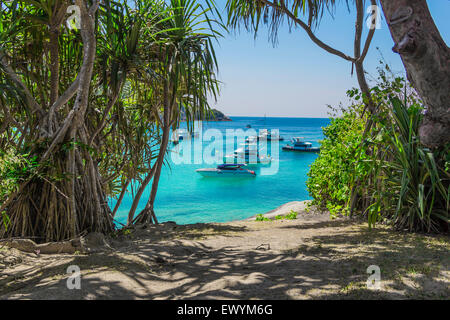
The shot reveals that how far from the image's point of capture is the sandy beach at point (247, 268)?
1859mm

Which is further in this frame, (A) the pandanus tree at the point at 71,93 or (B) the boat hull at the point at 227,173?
(B) the boat hull at the point at 227,173

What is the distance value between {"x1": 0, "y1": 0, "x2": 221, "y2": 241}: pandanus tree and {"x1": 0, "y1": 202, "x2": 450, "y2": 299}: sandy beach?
43 cm

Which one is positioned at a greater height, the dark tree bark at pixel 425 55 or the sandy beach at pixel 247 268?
the dark tree bark at pixel 425 55

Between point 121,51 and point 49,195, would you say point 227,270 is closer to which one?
point 49,195

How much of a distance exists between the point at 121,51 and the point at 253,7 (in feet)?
6.45

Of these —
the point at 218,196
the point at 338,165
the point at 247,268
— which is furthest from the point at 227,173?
the point at 247,268

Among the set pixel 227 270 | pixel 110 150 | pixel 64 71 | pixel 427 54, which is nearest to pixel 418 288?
pixel 227 270

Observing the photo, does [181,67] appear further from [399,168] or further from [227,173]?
[227,173]

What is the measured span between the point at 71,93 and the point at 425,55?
2.90 m

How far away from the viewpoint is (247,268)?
2.39m

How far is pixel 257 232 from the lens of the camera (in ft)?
13.1

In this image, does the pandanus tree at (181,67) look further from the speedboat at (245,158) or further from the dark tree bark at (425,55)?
the speedboat at (245,158)

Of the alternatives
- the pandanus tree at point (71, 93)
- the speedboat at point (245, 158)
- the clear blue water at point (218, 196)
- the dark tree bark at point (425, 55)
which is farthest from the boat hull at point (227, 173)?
the dark tree bark at point (425, 55)

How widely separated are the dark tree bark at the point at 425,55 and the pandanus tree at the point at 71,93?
236 centimetres
